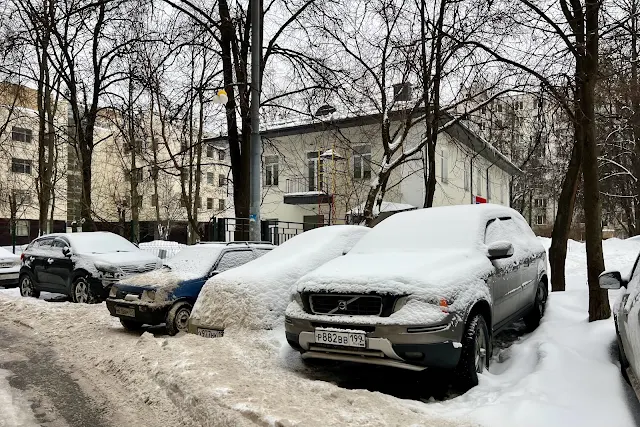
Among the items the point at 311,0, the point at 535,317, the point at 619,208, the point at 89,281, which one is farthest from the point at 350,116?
the point at 619,208

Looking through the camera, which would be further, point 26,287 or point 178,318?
point 26,287

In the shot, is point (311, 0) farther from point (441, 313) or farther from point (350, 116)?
point (441, 313)

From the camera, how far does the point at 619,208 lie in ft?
110

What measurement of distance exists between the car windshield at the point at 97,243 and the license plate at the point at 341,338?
8480 millimetres

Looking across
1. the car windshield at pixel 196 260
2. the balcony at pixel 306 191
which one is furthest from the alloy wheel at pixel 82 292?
the balcony at pixel 306 191

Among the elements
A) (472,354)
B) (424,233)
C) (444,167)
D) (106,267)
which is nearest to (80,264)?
(106,267)

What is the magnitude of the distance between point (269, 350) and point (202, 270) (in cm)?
283

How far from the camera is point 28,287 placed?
41.8 feet

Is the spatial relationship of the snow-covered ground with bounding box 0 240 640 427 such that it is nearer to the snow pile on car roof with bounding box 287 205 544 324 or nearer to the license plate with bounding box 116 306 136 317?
the license plate with bounding box 116 306 136 317

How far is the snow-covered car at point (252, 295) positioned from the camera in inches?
255

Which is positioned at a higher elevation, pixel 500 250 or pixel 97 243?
pixel 500 250

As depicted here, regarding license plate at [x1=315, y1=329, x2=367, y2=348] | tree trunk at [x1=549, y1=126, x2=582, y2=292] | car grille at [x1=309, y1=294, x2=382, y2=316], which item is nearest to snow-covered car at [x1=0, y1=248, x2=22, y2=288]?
car grille at [x1=309, y1=294, x2=382, y2=316]

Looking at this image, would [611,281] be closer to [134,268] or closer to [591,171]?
[591,171]

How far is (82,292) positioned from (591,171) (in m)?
9.88
